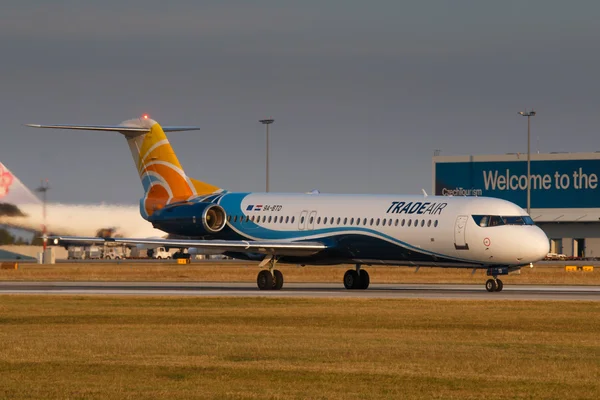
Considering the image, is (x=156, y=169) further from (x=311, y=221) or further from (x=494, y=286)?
(x=494, y=286)

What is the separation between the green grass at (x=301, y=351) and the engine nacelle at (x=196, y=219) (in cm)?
1576

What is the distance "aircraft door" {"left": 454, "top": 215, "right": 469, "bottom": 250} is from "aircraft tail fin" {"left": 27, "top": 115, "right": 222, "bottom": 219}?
1389 cm

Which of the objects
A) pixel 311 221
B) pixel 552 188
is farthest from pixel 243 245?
pixel 552 188

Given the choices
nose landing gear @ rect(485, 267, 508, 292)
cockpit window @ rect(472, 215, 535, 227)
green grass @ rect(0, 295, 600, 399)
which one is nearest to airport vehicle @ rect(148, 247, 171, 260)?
nose landing gear @ rect(485, 267, 508, 292)

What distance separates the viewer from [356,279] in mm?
53250

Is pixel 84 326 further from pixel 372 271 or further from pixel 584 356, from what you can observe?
pixel 372 271

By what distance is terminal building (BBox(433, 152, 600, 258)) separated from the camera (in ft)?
435

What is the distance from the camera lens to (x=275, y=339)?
27562mm

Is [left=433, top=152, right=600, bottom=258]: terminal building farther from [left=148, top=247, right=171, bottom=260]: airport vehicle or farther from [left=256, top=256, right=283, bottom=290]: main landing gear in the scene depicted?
[left=256, top=256, right=283, bottom=290]: main landing gear

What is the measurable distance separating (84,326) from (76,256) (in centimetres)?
11906

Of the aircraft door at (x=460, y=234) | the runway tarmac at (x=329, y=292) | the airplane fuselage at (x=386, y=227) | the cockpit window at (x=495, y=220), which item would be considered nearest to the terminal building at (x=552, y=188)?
the runway tarmac at (x=329, y=292)

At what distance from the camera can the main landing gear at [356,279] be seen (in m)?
53.2

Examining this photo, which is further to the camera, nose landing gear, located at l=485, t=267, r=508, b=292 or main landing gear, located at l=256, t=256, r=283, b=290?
main landing gear, located at l=256, t=256, r=283, b=290

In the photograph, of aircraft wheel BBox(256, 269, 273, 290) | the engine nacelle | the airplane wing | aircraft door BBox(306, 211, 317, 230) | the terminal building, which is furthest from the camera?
the terminal building
